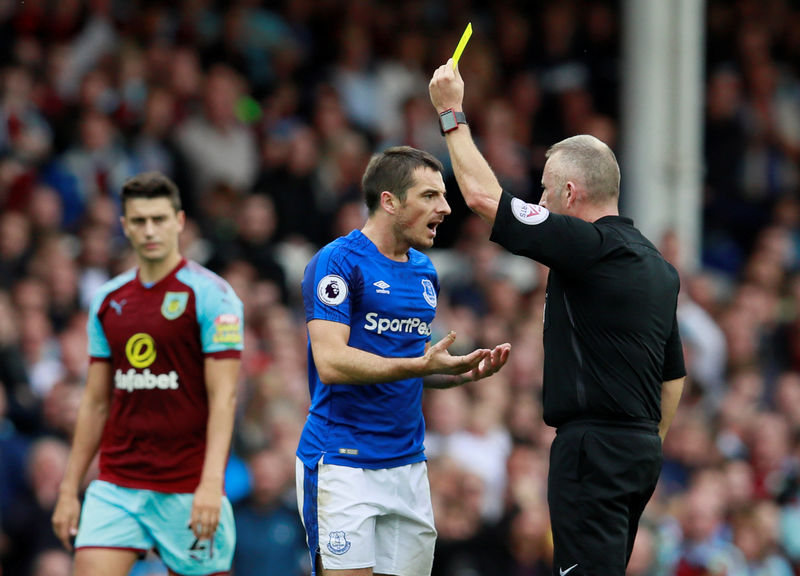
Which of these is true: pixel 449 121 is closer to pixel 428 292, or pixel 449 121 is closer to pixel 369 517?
pixel 428 292

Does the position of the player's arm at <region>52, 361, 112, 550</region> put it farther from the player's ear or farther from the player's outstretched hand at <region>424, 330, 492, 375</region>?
the player's outstretched hand at <region>424, 330, 492, 375</region>

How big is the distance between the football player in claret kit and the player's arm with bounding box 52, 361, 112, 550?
0.01 meters

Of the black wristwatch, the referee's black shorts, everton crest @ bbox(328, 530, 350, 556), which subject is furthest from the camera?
everton crest @ bbox(328, 530, 350, 556)

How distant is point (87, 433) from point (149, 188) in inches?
50.8

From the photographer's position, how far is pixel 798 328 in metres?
13.6

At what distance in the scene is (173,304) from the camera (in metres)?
6.85

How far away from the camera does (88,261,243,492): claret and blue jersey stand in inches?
268

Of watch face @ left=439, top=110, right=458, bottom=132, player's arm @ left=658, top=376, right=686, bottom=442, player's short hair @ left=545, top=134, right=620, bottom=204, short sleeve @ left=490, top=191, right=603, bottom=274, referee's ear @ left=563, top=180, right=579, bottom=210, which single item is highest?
watch face @ left=439, top=110, right=458, bottom=132

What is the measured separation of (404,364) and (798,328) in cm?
865

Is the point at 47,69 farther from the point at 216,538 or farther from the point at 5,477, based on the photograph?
the point at 216,538

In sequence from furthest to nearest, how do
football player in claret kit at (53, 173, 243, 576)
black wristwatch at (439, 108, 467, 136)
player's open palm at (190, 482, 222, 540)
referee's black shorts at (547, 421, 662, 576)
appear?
football player in claret kit at (53, 173, 243, 576)
player's open palm at (190, 482, 222, 540)
black wristwatch at (439, 108, 467, 136)
referee's black shorts at (547, 421, 662, 576)

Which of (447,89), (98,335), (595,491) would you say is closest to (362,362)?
(595,491)

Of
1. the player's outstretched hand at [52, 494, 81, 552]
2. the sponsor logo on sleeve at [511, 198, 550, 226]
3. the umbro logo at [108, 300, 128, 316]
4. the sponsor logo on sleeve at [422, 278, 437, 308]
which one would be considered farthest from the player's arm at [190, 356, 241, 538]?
the sponsor logo on sleeve at [511, 198, 550, 226]

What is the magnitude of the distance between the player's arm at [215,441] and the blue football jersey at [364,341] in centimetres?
48
